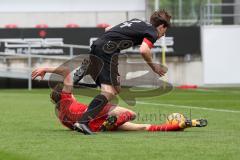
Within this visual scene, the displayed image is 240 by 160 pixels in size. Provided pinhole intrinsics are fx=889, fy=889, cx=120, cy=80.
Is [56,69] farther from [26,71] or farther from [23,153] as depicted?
[26,71]

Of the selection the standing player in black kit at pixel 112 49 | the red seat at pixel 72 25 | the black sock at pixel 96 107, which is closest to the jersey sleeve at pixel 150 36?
the standing player in black kit at pixel 112 49

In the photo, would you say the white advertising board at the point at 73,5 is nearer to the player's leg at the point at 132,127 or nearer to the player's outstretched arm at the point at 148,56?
the player's leg at the point at 132,127

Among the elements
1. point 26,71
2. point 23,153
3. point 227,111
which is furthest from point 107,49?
point 26,71

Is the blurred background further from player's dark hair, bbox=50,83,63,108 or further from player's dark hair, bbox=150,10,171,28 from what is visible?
player's dark hair, bbox=150,10,171,28

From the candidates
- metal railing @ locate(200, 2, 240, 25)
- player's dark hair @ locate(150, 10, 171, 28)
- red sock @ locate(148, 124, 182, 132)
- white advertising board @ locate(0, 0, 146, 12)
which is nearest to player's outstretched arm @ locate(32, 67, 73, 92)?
red sock @ locate(148, 124, 182, 132)

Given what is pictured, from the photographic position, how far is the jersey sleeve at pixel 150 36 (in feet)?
35.3

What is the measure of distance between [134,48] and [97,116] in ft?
68.0

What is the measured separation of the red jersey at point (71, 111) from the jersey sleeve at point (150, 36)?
3.29 ft

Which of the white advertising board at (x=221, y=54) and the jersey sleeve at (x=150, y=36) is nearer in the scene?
the jersey sleeve at (x=150, y=36)

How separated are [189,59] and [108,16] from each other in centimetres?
398

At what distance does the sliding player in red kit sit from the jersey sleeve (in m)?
0.98

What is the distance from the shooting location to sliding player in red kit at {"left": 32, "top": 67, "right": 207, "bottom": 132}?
36.5 feet

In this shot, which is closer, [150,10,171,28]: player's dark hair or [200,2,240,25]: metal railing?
[150,10,171,28]: player's dark hair

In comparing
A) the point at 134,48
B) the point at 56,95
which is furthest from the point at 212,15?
the point at 56,95
